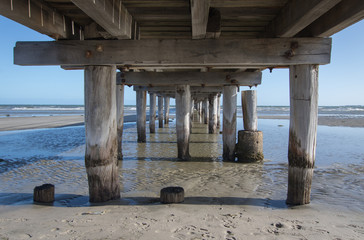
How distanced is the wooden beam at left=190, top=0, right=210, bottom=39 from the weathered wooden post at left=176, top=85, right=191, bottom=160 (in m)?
4.51

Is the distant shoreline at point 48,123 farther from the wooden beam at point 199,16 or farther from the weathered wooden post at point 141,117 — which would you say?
the wooden beam at point 199,16

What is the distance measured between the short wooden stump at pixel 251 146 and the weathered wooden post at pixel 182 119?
1692mm

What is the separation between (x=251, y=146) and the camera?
779cm

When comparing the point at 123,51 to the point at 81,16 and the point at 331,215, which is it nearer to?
the point at 81,16

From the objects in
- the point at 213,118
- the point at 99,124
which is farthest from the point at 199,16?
the point at 213,118

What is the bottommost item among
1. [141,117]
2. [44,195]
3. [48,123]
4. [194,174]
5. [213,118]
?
[48,123]

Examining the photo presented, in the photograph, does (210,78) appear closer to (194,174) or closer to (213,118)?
(194,174)

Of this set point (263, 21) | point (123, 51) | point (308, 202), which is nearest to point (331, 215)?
point (308, 202)

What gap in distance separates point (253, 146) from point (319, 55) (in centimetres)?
432

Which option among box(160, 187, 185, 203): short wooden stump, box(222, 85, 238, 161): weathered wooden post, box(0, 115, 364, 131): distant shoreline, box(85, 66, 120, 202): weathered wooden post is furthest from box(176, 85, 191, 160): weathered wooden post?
box(0, 115, 364, 131): distant shoreline

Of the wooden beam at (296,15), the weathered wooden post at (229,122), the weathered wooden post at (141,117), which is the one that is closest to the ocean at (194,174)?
the weathered wooden post at (229,122)

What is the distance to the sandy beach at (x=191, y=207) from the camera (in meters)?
3.20

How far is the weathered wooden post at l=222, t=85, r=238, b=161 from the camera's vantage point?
8.17 meters

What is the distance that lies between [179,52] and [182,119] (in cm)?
448
